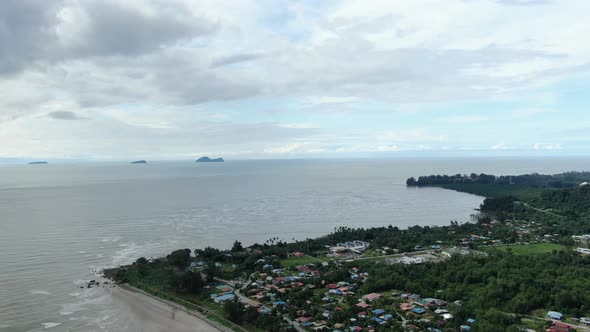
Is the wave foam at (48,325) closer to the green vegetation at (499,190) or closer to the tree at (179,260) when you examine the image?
the tree at (179,260)

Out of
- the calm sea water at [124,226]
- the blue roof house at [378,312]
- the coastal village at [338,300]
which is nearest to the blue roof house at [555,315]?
the coastal village at [338,300]

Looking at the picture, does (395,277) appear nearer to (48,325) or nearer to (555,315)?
(555,315)

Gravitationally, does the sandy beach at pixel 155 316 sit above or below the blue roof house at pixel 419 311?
below

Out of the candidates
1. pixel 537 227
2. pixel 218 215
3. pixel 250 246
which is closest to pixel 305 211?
pixel 218 215

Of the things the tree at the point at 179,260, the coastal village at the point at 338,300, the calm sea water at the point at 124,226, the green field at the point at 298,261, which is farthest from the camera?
the green field at the point at 298,261

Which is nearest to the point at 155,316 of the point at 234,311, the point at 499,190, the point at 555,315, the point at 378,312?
the point at 234,311

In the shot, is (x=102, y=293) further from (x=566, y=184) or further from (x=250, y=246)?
(x=566, y=184)
